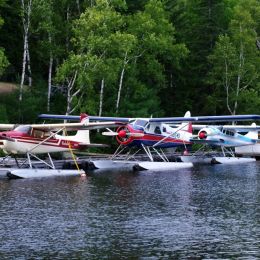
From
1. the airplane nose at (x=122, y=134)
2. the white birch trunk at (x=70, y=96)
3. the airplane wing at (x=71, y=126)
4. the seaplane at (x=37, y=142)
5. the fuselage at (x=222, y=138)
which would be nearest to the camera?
the seaplane at (x=37, y=142)

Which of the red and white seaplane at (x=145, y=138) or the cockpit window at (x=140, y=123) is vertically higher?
the cockpit window at (x=140, y=123)

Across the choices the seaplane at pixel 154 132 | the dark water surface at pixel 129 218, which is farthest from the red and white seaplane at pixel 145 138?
the dark water surface at pixel 129 218

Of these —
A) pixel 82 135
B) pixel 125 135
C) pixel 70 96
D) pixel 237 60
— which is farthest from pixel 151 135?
pixel 237 60

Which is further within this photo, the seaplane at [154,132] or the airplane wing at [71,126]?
the seaplane at [154,132]

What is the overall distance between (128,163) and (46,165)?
4.19 metres

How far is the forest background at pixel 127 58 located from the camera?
38938 mm

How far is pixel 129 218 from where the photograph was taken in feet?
54.8

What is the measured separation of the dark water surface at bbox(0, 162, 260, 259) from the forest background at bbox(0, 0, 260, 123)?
1320 cm

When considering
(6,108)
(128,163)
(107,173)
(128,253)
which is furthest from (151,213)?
(6,108)

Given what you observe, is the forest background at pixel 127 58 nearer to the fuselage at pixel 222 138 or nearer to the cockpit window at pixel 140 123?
the fuselage at pixel 222 138

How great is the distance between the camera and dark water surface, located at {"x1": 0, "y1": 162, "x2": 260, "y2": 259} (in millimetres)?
13234

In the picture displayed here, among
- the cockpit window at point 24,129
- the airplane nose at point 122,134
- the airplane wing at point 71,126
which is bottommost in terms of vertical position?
the airplane nose at point 122,134

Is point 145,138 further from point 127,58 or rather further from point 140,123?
point 127,58

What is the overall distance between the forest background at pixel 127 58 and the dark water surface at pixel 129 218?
13.2m
